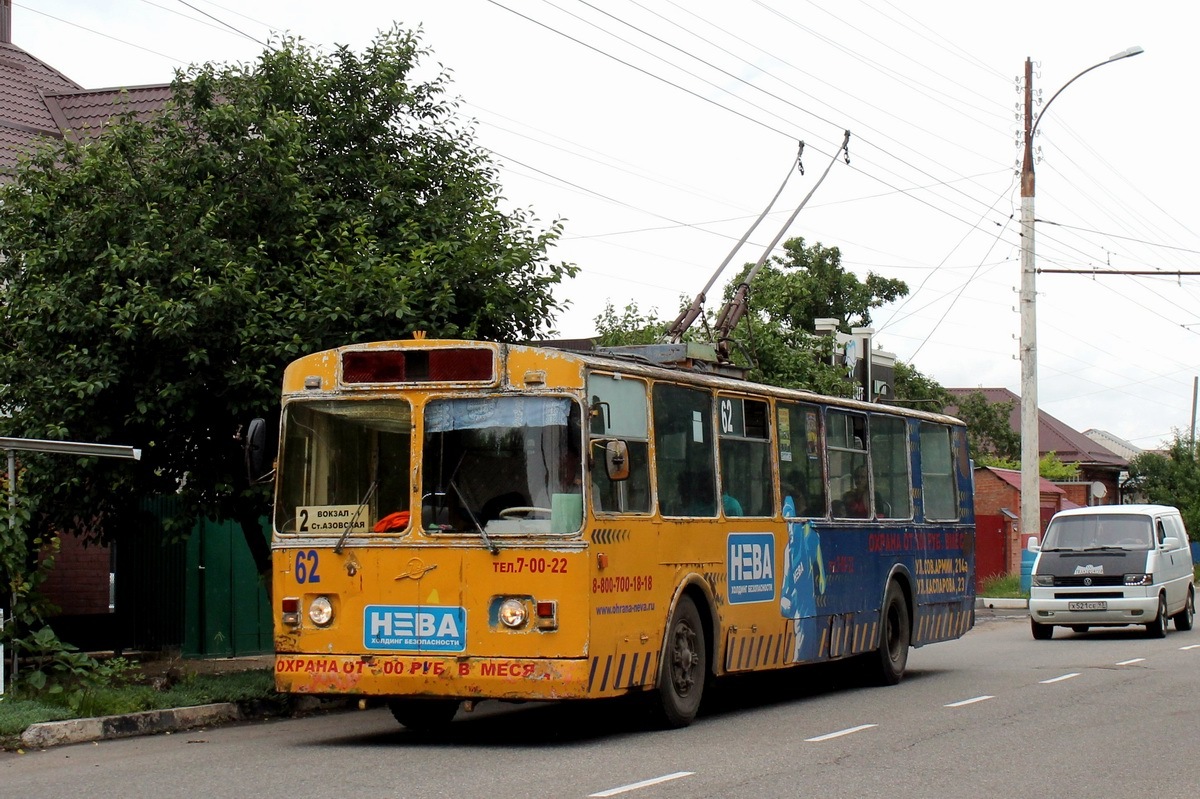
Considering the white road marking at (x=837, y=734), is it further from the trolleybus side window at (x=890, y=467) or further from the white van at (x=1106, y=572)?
the white van at (x=1106, y=572)

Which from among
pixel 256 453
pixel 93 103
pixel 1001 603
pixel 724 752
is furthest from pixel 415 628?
pixel 1001 603

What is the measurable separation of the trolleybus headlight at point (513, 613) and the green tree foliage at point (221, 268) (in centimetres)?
440

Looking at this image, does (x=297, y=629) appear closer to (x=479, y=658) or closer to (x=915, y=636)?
(x=479, y=658)

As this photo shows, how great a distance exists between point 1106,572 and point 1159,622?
3.89ft

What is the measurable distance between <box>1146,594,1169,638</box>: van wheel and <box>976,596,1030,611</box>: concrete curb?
31.9 ft

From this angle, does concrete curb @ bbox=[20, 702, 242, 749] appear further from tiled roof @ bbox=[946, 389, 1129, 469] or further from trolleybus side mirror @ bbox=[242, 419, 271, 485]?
tiled roof @ bbox=[946, 389, 1129, 469]

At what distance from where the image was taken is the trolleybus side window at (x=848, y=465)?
51.6ft

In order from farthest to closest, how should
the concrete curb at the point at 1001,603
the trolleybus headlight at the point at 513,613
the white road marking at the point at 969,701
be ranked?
1. the concrete curb at the point at 1001,603
2. the white road marking at the point at 969,701
3. the trolleybus headlight at the point at 513,613

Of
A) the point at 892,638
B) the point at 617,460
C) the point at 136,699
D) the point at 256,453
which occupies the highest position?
the point at 256,453

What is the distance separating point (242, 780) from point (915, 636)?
988cm

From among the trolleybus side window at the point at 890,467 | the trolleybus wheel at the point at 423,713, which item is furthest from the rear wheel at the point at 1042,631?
the trolleybus wheel at the point at 423,713

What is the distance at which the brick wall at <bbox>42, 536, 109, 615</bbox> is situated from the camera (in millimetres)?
20078

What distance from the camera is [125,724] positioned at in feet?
40.2

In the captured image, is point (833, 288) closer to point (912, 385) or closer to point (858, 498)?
point (912, 385)
